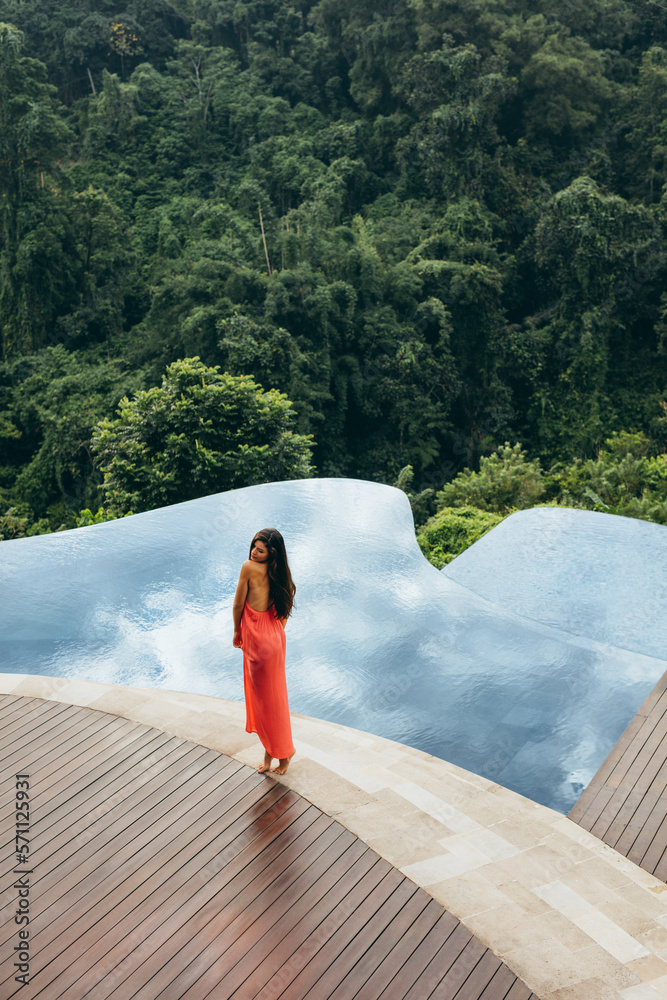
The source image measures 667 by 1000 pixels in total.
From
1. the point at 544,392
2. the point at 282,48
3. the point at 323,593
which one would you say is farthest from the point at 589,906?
the point at 282,48

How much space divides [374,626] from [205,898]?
3401 mm

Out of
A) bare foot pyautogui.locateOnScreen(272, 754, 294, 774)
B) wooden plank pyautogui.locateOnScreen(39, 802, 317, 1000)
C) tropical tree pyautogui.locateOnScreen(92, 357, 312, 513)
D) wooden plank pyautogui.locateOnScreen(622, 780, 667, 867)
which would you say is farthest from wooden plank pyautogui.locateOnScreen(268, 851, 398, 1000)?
tropical tree pyautogui.locateOnScreen(92, 357, 312, 513)

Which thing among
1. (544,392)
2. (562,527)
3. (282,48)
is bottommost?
(544,392)

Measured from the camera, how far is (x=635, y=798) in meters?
4.34

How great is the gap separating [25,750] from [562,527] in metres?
Result: 6.23

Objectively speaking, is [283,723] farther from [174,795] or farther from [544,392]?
[544,392]

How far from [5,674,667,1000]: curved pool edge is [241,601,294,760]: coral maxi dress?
0.29 m

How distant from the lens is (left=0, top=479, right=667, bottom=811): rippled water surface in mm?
5418

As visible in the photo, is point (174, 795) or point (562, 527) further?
point (562, 527)

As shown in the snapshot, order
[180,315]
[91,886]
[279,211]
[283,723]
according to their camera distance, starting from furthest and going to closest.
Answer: [279,211] → [180,315] → [283,723] → [91,886]

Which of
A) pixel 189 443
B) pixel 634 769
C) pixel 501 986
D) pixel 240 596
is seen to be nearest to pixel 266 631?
pixel 240 596

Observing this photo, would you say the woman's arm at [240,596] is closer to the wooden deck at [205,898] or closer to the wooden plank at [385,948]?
the wooden deck at [205,898]

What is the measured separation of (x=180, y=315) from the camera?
1873cm

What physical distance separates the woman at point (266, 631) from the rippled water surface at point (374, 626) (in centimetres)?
172
